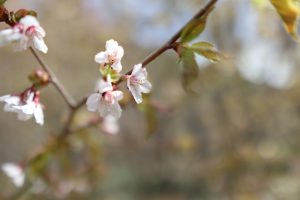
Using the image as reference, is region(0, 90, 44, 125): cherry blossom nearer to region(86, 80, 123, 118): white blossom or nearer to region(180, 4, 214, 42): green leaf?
region(86, 80, 123, 118): white blossom

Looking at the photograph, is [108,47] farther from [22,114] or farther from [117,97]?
[22,114]

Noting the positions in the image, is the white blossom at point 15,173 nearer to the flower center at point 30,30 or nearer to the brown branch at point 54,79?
the brown branch at point 54,79

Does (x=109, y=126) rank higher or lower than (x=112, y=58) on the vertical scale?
higher

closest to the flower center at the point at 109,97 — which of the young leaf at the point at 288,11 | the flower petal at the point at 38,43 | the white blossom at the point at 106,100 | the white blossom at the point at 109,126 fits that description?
the white blossom at the point at 106,100

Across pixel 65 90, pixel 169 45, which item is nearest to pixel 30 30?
pixel 169 45

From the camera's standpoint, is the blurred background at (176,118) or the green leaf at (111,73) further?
the blurred background at (176,118)

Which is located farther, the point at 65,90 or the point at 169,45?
the point at 65,90

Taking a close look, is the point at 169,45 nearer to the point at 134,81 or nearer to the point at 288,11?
the point at 134,81
